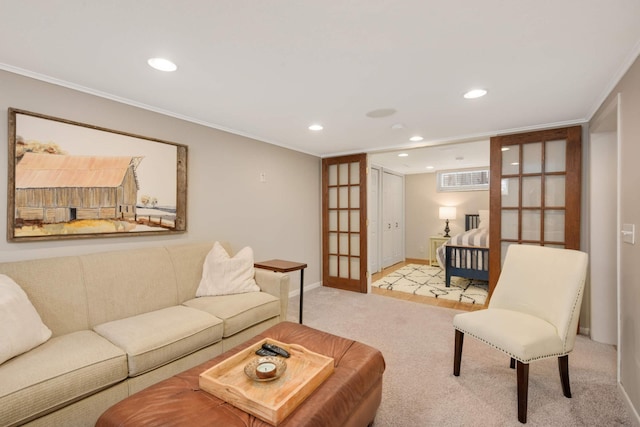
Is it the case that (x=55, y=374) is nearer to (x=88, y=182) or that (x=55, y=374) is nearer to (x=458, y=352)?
(x=88, y=182)

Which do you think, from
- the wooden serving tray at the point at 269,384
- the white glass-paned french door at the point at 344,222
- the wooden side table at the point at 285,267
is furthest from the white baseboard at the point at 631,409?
the white glass-paned french door at the point at 344,222

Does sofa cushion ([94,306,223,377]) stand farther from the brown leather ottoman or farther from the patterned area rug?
the patterned area rug

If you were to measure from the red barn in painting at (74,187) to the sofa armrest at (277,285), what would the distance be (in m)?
1.31

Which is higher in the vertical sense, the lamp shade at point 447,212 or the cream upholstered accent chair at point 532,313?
the lamp shade at point 447,212

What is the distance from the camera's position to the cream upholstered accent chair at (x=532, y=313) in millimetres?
1812

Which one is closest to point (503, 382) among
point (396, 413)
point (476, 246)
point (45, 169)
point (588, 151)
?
point (396, 413)

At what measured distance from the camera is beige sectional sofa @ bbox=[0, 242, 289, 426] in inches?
57.5

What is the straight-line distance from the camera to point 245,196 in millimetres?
3670

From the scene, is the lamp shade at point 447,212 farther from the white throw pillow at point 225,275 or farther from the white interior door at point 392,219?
the white throw pillow at point 225,275

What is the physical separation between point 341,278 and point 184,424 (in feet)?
12.4

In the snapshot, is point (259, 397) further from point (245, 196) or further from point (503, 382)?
point (245, 196)

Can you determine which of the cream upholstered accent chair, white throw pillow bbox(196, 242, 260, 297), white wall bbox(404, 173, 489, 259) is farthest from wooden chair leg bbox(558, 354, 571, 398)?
white wall bbox(404, 173, 489, 259)

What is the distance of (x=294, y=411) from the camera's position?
1.25m

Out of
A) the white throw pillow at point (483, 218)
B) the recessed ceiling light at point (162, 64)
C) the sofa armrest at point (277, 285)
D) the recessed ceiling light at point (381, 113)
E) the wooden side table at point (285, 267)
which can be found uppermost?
the recessed ceiling light at point (381, 113)
